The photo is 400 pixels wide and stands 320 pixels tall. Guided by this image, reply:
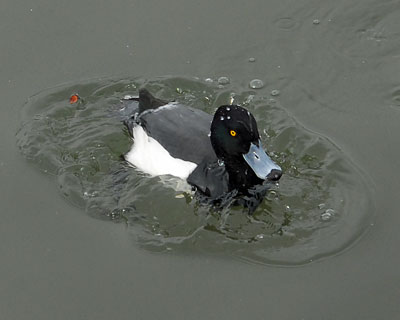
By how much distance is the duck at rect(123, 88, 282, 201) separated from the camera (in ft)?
19.4

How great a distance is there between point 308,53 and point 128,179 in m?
2.54

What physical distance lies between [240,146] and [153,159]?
35.9 inches

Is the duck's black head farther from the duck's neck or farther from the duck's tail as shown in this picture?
the duck's tail

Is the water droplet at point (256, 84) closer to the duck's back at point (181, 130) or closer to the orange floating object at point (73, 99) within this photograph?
the duck's back at point (181, 130)

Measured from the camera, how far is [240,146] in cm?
598

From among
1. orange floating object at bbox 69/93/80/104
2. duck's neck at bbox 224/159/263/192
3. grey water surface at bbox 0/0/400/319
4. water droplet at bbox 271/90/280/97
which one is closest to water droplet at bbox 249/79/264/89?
grey water surface at bbox 0/0/400/319

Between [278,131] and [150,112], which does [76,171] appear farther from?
[278,131]

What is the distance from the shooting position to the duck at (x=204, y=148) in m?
5.92

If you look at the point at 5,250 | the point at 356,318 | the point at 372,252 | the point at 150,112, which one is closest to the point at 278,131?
the point at 150,112

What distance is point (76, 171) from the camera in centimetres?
656

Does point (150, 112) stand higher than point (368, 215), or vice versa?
point (150, 112)

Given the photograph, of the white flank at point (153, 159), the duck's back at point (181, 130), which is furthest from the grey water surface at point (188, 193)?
the duck's back at point (181, 130)

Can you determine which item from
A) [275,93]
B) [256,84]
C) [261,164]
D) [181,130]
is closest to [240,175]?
[261,164]

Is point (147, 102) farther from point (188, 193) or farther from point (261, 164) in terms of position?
point (261, 164)
